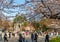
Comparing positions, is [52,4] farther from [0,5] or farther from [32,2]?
[0,5]

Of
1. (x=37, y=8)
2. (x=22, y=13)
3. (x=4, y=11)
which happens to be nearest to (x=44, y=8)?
(x=37, y=8)

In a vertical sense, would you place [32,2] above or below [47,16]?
above

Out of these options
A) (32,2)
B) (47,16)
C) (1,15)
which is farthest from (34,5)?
(1,15)

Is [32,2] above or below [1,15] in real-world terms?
above

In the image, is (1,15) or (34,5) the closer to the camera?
(34,5)

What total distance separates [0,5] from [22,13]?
779mm

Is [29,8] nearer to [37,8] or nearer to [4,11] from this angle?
[37,8]

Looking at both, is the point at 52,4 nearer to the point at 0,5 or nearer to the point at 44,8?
the point at 44,8

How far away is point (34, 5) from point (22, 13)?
603 mm

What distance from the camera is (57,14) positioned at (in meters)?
7.80

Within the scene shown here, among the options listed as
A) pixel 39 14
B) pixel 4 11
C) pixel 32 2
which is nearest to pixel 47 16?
pixel 39 14

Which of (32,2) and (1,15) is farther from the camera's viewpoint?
(1,15)

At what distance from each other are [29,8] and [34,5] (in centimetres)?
18

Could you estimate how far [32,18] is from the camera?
26.3ft
